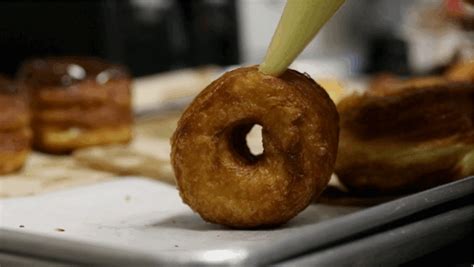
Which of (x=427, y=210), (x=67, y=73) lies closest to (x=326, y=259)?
(x=427, y=210)

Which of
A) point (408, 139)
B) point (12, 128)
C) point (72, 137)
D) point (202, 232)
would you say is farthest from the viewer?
point (72, 137)

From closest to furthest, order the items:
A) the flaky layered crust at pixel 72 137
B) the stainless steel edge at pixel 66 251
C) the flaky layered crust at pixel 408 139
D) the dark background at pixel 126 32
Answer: the stainless steel edge at pixel 66 251 → the flaky layered crust at pixel 408 139 → the flaky layered crust at pixel 72 137 → the dark background at pixel 126 32

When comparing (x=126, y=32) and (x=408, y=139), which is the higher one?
(x=126, y=32)

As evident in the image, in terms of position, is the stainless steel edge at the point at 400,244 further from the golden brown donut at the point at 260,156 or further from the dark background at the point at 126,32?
the dark background at the point at 126,32

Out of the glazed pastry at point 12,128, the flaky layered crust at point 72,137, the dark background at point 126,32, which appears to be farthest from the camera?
the dark background at point 126,32

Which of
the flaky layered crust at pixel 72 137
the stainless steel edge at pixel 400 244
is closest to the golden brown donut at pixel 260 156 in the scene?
the stainless steel edge at pixel 400 244

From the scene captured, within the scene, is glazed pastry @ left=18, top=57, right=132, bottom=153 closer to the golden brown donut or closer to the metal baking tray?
the metal baking tray

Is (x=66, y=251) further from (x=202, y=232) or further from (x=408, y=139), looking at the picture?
(x=408, y=139)

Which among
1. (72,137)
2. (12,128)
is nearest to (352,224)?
(12,128)
